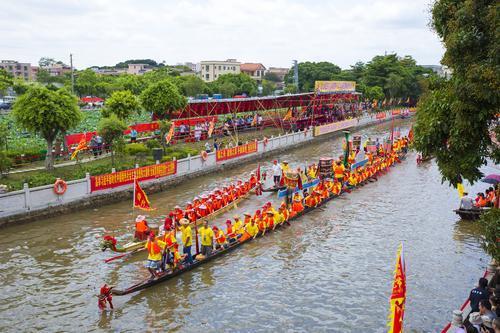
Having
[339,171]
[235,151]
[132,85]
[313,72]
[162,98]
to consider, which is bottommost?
[339,171]

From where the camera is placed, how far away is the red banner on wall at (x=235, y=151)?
96.4 ft

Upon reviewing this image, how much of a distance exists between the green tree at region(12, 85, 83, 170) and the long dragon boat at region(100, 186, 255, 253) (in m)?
8.57

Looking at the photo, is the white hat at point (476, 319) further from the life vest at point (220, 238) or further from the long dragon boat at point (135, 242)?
the long dragon boat at point (135, 242)

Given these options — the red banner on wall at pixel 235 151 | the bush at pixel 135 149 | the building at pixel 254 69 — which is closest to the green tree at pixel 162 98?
the bush at pixel 135 149

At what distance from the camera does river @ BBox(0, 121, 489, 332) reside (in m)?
11.5

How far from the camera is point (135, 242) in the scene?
1541 centimetres

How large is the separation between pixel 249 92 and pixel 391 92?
23661 mm

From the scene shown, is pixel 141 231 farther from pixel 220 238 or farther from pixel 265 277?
pixel 265 277

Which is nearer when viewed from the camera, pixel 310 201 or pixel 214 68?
pixel 310 201

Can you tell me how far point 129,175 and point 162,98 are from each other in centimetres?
1203

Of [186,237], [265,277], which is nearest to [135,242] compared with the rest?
[186,237]

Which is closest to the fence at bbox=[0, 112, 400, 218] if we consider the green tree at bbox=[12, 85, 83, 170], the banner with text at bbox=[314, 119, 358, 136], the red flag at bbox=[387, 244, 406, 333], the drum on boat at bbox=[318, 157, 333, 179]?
the green tree at bbox=[12, 85, 83, 170]

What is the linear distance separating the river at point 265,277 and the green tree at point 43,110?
A: 16.2ft

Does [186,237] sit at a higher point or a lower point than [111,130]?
lower
